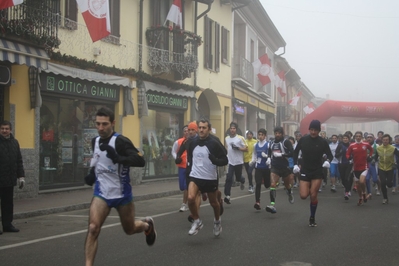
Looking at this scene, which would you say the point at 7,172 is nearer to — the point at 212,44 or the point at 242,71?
the point at 212,44

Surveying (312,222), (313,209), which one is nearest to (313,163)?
(313,209)

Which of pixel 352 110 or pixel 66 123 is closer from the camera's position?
pixel 66 123

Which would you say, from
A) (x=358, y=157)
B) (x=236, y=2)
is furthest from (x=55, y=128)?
(x=236, y=2)

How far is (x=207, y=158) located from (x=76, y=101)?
8883 millimetres

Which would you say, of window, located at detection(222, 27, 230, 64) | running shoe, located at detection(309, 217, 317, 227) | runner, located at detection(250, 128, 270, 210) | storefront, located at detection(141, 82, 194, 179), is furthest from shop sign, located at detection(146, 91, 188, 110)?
running shoe, located at detection(309, 217, 317, 227)

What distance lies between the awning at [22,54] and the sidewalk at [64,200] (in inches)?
125

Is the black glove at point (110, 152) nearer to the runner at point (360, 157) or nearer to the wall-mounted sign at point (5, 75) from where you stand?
the wall-mounted sign at point (5, 75)

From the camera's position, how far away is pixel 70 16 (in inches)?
613

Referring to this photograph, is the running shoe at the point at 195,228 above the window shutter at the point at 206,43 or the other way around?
the other way around

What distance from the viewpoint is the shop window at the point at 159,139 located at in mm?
20578

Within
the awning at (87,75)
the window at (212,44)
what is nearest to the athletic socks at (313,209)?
the awning at (87,75)

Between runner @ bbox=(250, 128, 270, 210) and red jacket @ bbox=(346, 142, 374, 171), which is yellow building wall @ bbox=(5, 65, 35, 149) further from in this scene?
red jacket @ bbox=(346, 142, 374, 171)

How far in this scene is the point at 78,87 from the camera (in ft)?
52.4

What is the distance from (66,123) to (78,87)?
3.63 ft
